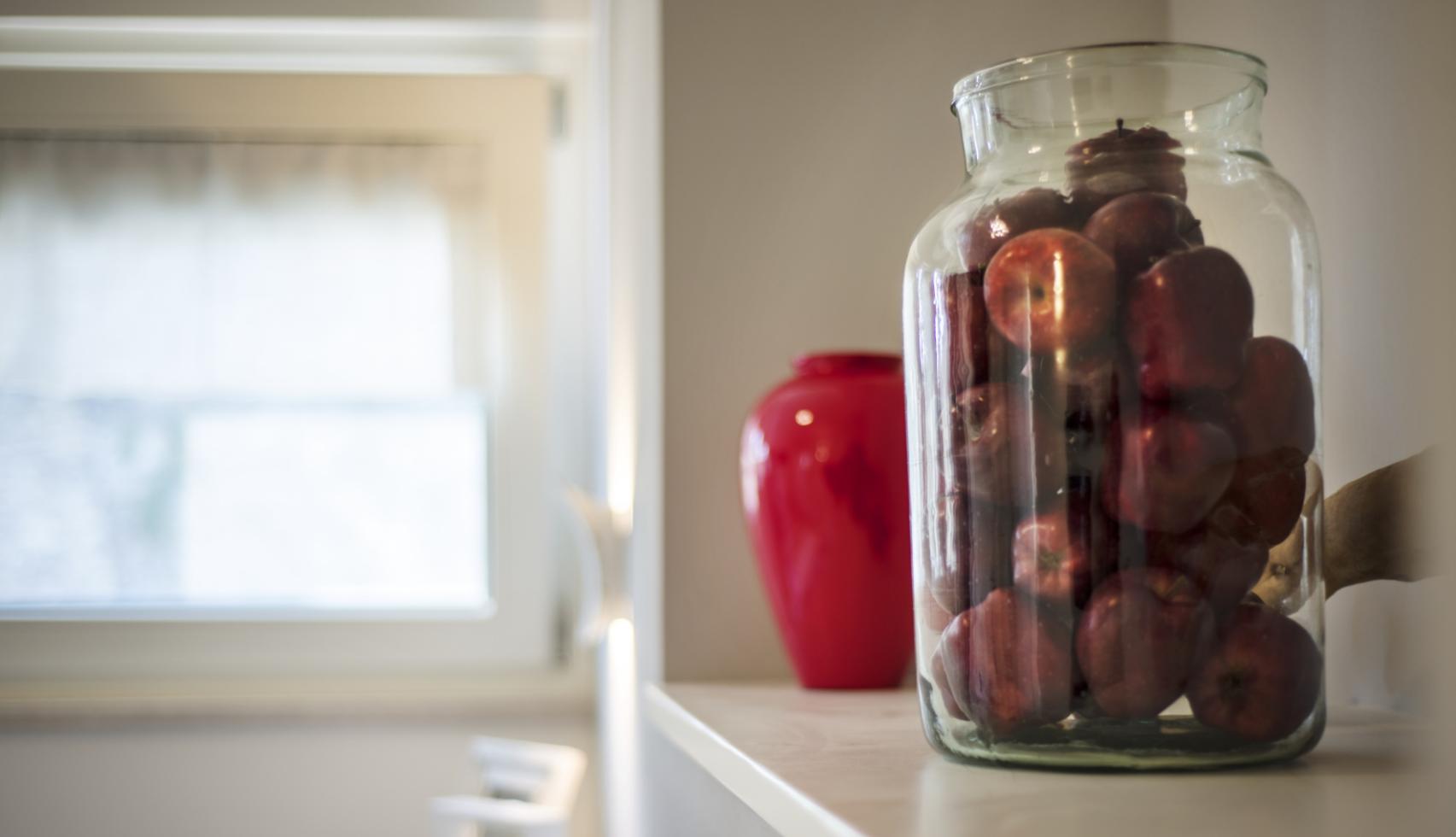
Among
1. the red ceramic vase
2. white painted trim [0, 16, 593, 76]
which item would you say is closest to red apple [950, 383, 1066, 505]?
the red ceramic vase

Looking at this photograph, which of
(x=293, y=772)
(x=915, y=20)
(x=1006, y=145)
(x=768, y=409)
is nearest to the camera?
(x=1006, y=145)

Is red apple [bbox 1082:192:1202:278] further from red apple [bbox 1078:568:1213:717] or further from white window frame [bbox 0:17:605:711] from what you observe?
white window frame [bbox 0:17:605:711]

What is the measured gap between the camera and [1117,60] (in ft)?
1.77

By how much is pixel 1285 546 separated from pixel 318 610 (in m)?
1.85

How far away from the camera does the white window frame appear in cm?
205

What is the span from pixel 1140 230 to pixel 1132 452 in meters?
0.08

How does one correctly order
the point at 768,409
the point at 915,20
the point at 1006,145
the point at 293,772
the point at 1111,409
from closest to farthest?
the point at 1111,409, the point at 1006,145, the point at 768,409, the point at 915,20, the point at 293,772

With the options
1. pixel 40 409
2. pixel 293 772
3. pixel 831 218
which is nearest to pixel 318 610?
pixel 293 772

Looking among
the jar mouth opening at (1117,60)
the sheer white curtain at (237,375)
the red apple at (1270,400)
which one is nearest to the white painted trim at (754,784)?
the red apple at (1270,400)

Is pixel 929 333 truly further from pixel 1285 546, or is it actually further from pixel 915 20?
pixel 915 20

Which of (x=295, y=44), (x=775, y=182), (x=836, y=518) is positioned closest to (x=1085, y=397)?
(x=836, y=518)

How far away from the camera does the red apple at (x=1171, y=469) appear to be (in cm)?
46

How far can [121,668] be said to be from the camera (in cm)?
205

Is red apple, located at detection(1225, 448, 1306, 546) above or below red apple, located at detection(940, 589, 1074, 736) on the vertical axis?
above
